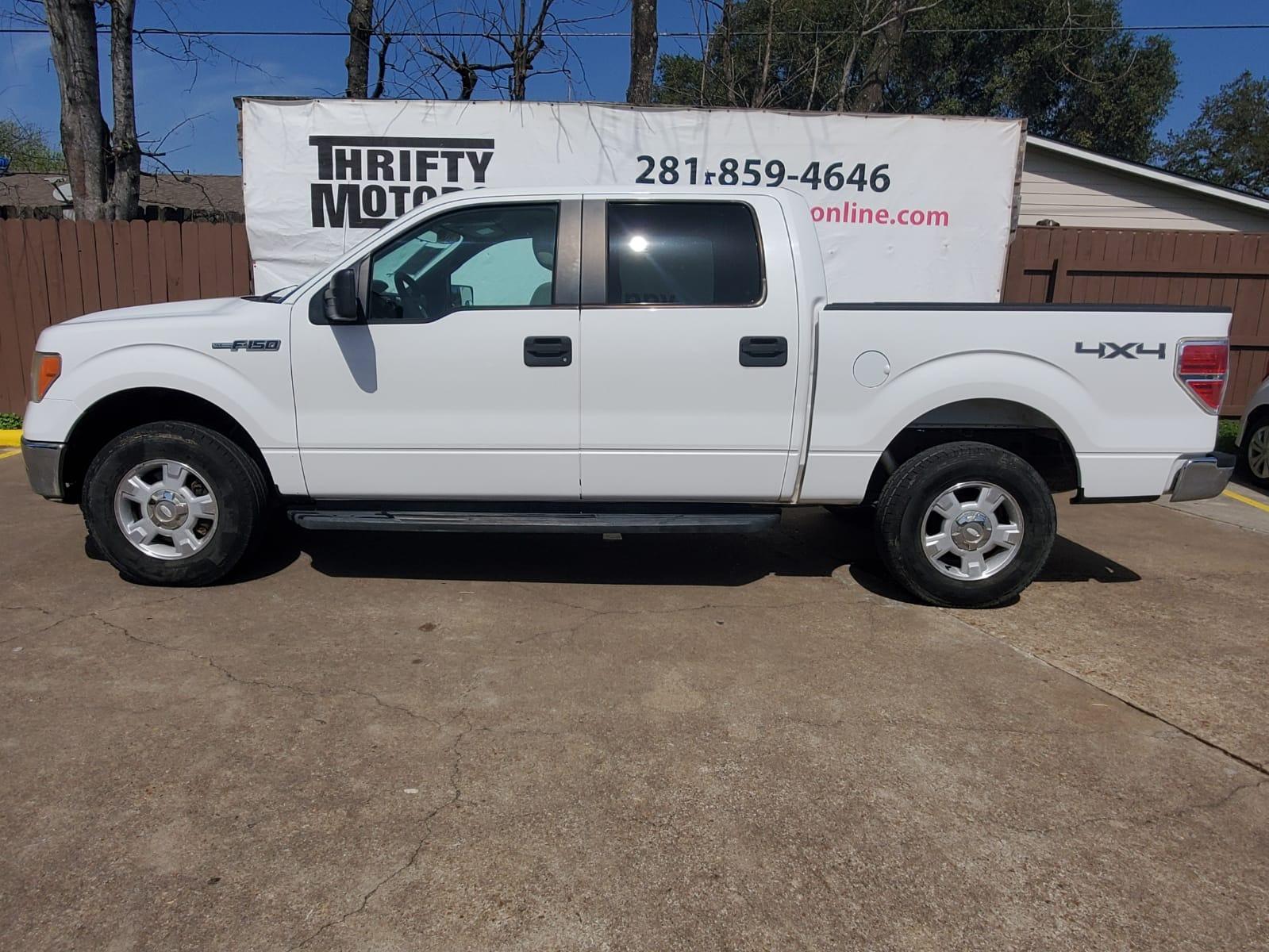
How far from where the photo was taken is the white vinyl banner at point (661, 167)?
25.4 ft

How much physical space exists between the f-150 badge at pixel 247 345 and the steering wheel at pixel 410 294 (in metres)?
0.65

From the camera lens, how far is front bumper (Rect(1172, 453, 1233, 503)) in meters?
4.48

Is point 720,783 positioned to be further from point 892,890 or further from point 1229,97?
point 1229,97

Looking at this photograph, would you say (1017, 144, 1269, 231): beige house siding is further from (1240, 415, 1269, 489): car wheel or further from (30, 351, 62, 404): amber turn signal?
(30, 351, 62, 404): amber turn signal

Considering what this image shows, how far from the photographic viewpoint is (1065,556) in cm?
579

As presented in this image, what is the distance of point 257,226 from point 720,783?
690cm

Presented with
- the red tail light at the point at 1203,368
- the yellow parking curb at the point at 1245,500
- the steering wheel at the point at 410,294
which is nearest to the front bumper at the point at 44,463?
the steering wheel at the point at 410,294

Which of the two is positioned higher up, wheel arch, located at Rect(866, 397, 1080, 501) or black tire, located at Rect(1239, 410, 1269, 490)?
wheel arch, located at Rect(866, 397, 1080, 501)

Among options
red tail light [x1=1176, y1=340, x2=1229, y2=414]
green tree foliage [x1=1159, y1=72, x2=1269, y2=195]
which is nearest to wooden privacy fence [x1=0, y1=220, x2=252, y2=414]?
red tail light [x1=1176, y1=340, x2=1229, y2=414]

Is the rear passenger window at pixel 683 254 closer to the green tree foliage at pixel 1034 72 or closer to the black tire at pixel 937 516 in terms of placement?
the black tire at pixel 937 516

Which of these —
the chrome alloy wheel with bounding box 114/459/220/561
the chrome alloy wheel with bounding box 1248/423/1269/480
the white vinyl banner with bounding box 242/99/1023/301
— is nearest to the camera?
the chrome alloy wheel with bounding box 114/459/220/561

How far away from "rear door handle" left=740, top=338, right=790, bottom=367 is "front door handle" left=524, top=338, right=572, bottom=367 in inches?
33.8

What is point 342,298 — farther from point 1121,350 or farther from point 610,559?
point 1121,350

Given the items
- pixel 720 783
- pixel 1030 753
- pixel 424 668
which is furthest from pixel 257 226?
pixel 1030 753
